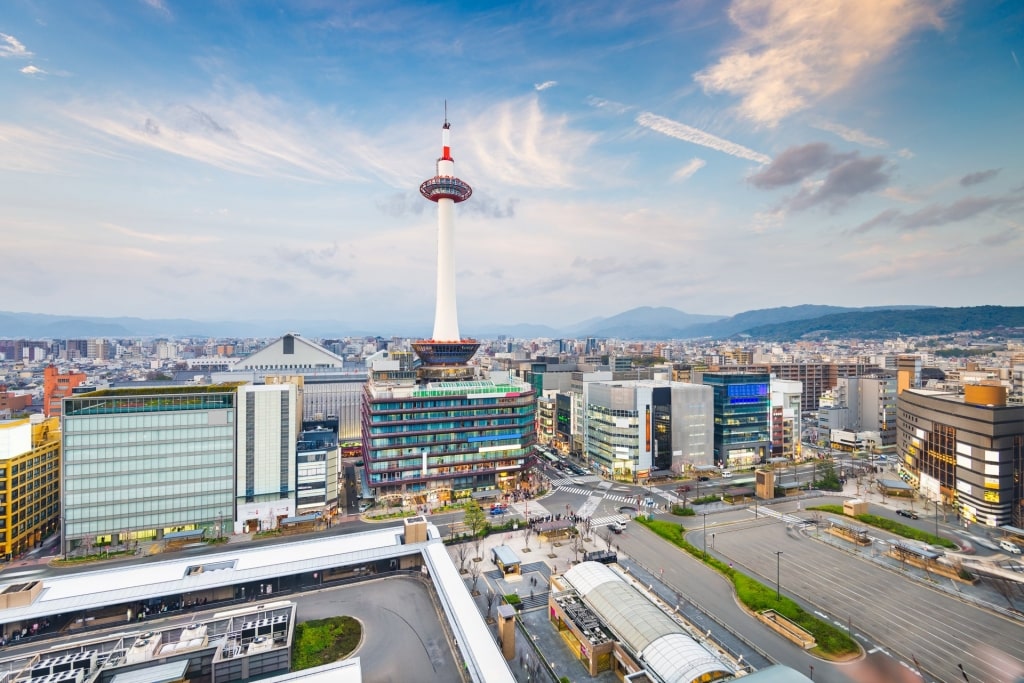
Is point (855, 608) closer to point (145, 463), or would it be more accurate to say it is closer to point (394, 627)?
point (394, 627)

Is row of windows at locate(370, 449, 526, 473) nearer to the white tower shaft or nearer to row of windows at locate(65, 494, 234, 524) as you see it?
row of windows at locate(65, 494, 234, 524)

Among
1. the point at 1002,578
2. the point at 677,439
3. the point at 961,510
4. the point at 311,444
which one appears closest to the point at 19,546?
the point at 311,444

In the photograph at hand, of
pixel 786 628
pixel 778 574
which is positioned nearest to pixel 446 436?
pixel 778 574

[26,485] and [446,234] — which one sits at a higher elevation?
[446,234]

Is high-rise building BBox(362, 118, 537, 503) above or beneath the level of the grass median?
above

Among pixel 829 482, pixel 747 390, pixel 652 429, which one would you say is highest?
pixel 747 390

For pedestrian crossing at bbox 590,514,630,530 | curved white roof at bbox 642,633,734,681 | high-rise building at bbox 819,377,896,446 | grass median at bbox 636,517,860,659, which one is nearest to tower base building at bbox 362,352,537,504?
pedestrian crossing at bbox 590,514,630,530

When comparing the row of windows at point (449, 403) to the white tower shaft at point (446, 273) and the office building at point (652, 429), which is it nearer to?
the office building at point (652, 429)
